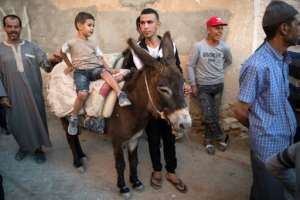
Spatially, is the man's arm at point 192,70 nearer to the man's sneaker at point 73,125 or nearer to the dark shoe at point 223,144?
the dark shoe at point 223,144

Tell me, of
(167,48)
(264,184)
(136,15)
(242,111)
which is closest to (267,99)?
(242,111)

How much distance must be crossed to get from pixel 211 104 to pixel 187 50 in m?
0.92

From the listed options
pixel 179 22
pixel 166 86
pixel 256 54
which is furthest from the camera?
pixel 179 22

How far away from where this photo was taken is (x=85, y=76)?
3895 millimetres

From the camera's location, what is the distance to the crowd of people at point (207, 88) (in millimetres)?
2244

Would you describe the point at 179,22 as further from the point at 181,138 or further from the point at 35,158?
the point at 35,158

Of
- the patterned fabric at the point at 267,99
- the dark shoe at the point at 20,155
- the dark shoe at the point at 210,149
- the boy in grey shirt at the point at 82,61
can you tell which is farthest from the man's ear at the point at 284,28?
the dark shoe at the point at 20,155

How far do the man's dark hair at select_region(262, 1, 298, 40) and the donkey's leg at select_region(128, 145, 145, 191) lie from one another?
2174 millimetres

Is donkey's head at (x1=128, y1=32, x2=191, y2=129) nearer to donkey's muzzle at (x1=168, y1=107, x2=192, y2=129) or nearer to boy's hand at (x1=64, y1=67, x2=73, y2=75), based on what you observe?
donkey's muzzle at (x1=168, y1=107, x2=192, y2=129)

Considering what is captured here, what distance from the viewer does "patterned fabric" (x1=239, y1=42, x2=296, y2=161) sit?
2262 millimetres

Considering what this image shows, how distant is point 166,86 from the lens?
3.10 meters

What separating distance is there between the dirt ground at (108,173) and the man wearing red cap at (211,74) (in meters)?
0.32

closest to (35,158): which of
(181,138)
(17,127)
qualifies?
(17,127)

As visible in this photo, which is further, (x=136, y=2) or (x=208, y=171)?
(x=136, y=2)
